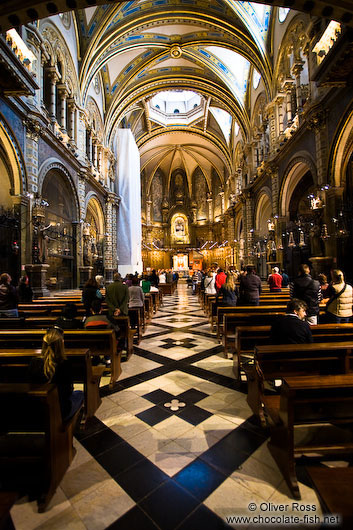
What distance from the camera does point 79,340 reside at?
3.67 metres

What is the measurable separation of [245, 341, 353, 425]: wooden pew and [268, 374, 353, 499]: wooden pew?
51 cm

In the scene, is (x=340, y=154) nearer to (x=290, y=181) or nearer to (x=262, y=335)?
(x=290, y=181)

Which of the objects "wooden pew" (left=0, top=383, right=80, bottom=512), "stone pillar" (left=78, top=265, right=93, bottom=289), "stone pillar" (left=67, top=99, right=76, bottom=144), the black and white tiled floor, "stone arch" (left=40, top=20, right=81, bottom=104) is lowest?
the black and white tiled floor

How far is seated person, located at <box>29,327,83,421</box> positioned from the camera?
1979 millimetres

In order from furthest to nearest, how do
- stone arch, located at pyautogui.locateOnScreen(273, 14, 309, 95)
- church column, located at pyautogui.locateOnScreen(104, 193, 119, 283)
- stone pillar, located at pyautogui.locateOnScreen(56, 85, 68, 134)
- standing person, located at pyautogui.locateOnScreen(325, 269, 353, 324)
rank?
church column, located at pyautogui.locateOnScreen(104, 193, 119, 283)
stone pillar, located at pyautogui.locateOnScreen(56, 85, 68, 134)
stone arch, located at pyautogui.locateOnScreen(273, 14, 309, 95)
standing person, located at pyautogui.locateOnScreen(325, 269, 353, 324)

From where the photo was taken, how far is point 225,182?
1231 inches

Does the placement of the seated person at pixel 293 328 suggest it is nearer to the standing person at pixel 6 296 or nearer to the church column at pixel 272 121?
the standing person at pixel 6 296

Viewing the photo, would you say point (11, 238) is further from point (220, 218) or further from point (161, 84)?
point (220, 218)

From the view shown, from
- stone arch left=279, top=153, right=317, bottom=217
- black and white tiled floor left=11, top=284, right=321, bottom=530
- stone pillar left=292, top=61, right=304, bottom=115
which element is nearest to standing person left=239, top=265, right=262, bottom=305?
black and white tiled floor left=11, top=284, right=321, bottom=530

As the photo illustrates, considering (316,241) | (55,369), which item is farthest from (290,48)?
(55,369)

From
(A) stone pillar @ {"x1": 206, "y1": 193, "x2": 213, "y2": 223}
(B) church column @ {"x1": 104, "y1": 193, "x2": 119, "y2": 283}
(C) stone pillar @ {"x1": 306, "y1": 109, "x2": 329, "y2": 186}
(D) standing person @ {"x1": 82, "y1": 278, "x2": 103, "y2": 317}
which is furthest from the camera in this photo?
(A) stone pillar @ {"x1": 206, "y1": 193, "x2": 213, "y2": 223}

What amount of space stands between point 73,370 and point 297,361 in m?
2.40

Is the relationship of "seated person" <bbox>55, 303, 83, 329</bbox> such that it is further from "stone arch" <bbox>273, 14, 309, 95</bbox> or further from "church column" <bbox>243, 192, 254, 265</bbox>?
"church column" <bbox>243, 192, 254, 265</bbox>

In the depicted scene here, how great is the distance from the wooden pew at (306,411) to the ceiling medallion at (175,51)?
21.2 m
